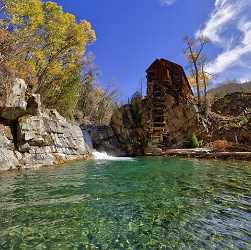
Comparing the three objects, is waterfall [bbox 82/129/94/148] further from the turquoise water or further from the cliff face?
the turquoise water

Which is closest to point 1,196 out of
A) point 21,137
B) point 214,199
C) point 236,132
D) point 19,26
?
point 214,199

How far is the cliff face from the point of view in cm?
1648

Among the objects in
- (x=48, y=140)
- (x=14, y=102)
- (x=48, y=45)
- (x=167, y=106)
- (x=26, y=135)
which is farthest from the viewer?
(x=167, y=106)

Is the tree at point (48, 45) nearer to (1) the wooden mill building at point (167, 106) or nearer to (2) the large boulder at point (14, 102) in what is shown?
(2) the large boulder at point (14, 102)

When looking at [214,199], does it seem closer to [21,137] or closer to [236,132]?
[21,137]

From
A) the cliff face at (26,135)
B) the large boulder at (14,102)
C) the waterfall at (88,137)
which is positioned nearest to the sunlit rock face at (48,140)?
the cliff face at (26,135)

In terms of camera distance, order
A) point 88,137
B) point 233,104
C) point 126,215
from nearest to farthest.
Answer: point 126,215 < point 88,137 < point 233,104

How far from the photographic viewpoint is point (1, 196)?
8422 mm

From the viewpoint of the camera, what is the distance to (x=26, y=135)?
17.8m

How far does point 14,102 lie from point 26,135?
209cm

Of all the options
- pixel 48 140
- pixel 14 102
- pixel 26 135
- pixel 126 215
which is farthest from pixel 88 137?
pixel 126 215

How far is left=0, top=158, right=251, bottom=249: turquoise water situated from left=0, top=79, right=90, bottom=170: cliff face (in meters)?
6.14

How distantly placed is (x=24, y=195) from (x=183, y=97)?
25245 mm

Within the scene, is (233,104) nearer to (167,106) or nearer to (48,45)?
(167,106)
